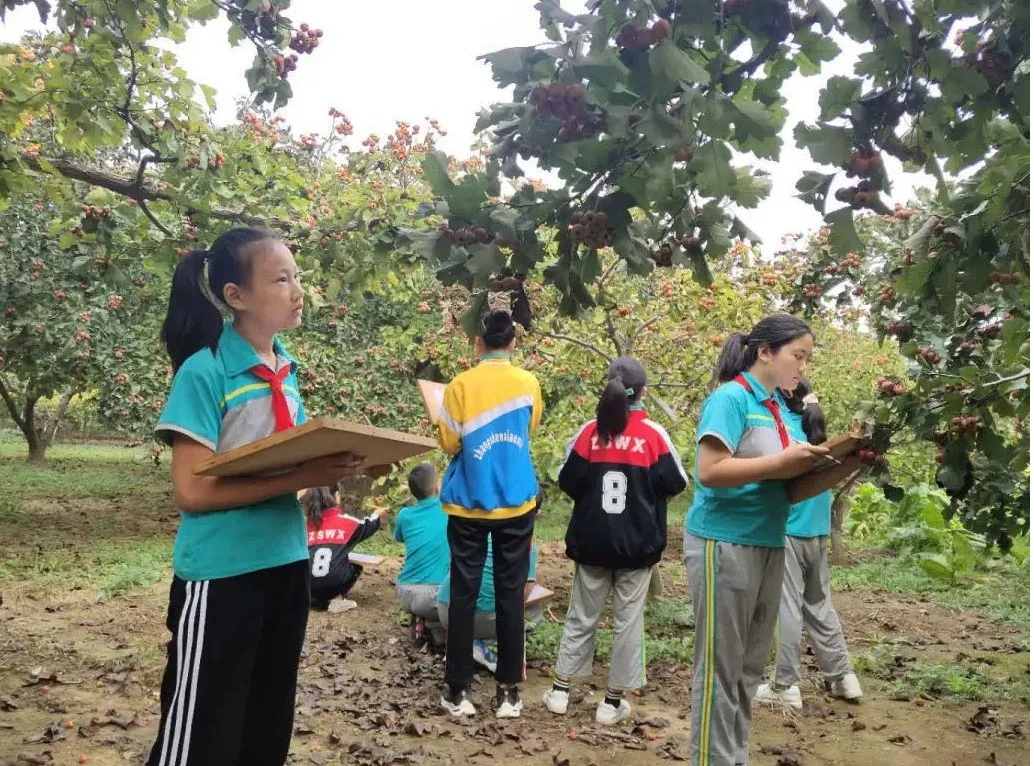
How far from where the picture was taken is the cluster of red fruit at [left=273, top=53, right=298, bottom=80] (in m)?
4.20

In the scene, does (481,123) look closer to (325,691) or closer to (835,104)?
(835,104)

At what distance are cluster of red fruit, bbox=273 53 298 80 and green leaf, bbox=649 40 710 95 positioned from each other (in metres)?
3.07

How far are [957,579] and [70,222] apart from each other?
24.9ft

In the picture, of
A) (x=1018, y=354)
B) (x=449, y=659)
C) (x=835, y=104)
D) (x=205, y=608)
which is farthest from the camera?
(x=449, y=659)

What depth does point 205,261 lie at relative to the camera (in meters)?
2.31

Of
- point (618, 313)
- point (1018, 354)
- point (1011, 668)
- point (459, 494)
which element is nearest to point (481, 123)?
point (1018, 354)

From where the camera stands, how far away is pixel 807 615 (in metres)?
4.44

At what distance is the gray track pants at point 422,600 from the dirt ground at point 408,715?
0.24m

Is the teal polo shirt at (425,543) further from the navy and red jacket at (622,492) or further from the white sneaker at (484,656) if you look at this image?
the navy and red jacket at (622,492)

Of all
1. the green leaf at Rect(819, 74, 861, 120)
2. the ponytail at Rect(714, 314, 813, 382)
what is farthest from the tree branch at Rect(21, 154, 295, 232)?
the green leaf at Rect(819, 74, 861, 120)

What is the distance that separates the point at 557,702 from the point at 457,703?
478 mm

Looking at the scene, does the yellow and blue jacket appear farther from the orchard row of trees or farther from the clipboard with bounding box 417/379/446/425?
the orchard row of trees

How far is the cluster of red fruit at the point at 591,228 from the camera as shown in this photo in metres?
1.92

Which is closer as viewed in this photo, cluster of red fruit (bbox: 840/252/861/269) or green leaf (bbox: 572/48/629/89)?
green leaf (bbox: 572/48/629/89)
